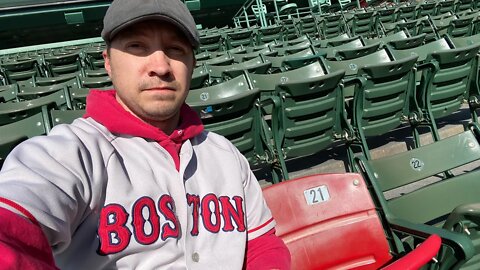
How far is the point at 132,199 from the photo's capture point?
1147 millimetres

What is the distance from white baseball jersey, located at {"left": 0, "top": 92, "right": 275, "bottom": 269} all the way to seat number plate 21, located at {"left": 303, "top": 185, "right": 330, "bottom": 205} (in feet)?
1.13

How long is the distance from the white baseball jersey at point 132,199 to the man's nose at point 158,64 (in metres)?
0.22

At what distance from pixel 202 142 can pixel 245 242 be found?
1.25 ft

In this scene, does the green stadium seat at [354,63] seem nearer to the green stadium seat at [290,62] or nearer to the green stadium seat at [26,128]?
the green stadium seat at [290,62]

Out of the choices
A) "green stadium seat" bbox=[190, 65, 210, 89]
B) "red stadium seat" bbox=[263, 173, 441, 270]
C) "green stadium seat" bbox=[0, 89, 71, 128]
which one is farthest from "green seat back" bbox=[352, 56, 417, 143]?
"green stadium seat" bbox=[0, 89, 71, 128]

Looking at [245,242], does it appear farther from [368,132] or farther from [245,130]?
[368,132]

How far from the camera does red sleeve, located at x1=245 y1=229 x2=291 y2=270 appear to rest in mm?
1368

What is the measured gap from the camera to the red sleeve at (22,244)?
2.15 feet

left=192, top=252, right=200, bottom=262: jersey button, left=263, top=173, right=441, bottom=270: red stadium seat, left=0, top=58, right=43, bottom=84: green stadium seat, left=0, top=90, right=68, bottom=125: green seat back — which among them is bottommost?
left=263, top=173, right=441, bottom=270: red stadium seat

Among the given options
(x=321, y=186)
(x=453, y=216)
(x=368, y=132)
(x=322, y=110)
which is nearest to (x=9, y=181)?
(x=321, y=186)

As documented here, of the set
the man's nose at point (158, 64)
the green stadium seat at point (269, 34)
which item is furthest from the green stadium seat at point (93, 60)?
the man's nose at point (158, 64)

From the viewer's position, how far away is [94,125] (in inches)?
49.2

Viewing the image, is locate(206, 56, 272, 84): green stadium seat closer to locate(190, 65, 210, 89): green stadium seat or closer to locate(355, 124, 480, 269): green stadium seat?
locate(190, 65, 210, 89): green stadium seat

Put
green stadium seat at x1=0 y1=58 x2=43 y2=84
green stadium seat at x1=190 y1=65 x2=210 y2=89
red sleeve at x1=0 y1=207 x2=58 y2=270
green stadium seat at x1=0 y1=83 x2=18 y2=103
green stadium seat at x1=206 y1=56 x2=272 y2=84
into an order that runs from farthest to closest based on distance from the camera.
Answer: green stadium seat at x1=0 y1=58 x2=43 y2=84 → green stadium seat at x1=0 y1=83 x2=18 y2=103 → green stadium seat at x1=206 y1=56 x2=272 y2=84 → green stadium seat at x1=190 y1=65 x2=210 y2=89 → red sleeve at x1=0 y1=207 x2=58 y2=270
